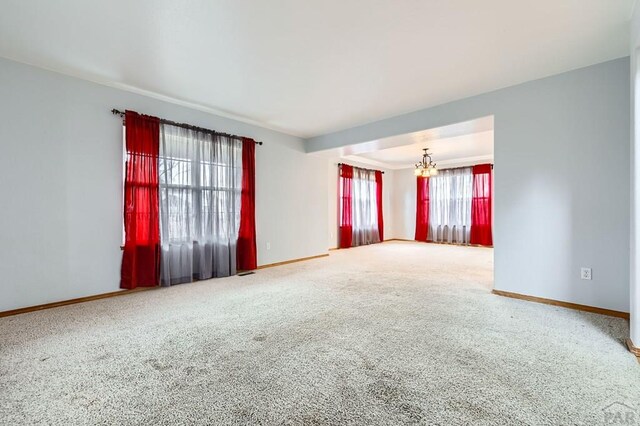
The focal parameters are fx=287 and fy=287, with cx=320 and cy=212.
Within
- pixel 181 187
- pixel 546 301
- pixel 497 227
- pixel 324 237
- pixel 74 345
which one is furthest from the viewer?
pixel 324 237

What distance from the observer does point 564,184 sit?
3102 millimetres

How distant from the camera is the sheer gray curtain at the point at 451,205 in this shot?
839 cm

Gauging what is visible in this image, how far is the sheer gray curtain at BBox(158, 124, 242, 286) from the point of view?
3949mm

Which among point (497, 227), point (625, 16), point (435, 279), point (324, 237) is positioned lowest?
point (435, 279)

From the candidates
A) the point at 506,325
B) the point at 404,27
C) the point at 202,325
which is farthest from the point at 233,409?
the point at 404,27

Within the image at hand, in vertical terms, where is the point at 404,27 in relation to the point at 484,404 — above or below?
above

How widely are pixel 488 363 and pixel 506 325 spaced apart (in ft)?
2.81

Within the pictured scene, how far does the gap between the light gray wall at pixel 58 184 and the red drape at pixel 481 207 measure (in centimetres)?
773

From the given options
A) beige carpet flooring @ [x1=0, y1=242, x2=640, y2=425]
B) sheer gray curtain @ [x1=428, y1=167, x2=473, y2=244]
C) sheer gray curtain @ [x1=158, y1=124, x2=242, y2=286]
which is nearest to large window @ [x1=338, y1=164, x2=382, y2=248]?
sheer gray curtain @ [x1=428, y1=167, x2=473, y2=244]

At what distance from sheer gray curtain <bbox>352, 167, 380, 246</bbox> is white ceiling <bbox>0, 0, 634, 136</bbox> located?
457cm

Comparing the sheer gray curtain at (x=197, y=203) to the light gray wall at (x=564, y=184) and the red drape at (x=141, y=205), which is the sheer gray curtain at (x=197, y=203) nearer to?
the red drape at (x=141, y=205)

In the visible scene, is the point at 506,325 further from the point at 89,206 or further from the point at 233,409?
the point at 89,206

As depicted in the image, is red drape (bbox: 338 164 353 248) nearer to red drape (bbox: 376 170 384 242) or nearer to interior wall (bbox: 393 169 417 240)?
red drape (bbox: 376 170 384 242)

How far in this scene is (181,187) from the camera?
4.07m
